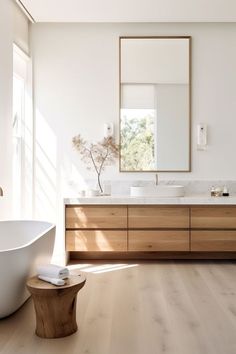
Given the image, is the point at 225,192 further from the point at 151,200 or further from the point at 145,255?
the point at 145,255

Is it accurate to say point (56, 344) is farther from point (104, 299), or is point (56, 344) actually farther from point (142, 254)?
point (142, 254)

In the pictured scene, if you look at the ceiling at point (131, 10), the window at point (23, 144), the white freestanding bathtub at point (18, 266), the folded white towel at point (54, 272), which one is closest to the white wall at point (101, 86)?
the window at point (23, 144)

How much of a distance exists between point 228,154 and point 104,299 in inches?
106

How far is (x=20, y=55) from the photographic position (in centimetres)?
521

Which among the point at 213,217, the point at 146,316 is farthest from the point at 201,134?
the point at 146,316

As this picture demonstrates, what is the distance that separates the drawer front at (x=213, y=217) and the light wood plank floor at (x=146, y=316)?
49 centimetres

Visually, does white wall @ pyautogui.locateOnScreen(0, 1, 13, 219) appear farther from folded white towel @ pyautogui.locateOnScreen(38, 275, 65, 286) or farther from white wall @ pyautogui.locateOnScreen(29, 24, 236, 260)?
folded white towel @ pyautogui.locateOnScreen(38, 275, 65, 286)

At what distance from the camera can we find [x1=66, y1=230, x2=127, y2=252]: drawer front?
4.91 meters

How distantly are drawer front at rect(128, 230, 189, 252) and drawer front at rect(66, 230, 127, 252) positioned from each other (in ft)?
0.37

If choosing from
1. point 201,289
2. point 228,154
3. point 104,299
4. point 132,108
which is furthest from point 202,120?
point 104,299

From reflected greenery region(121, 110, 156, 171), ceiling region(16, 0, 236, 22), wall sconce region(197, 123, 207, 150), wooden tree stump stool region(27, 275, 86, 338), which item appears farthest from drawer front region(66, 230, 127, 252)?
ceiling region(16, 0, 236, 22)

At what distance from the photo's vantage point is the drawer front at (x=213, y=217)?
490 centimetres

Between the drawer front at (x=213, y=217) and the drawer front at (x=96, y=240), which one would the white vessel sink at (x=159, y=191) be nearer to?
the drawer front at (x=213, y=217)

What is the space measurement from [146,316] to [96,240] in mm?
1749
